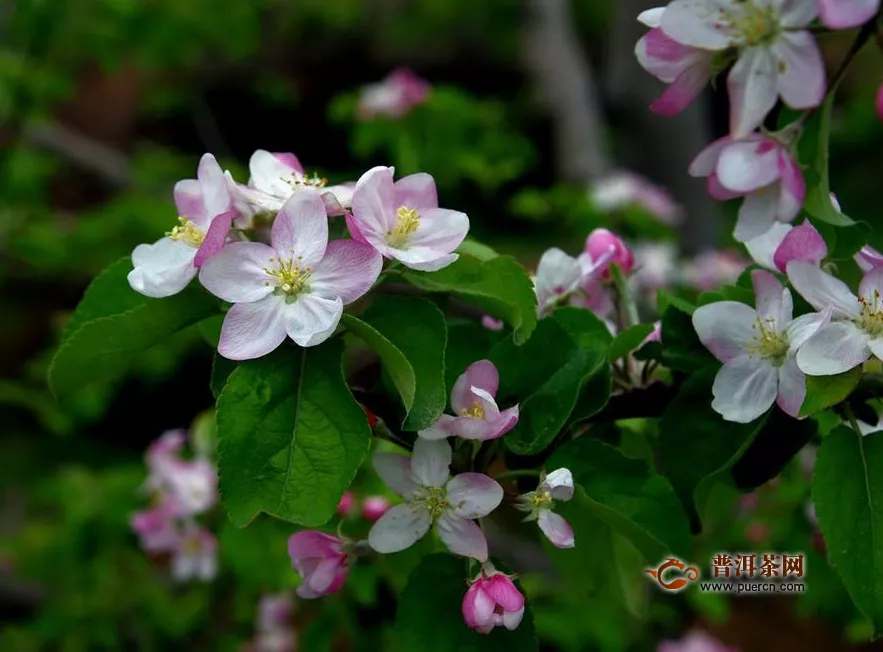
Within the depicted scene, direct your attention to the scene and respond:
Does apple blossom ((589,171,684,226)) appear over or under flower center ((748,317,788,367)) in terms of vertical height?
under

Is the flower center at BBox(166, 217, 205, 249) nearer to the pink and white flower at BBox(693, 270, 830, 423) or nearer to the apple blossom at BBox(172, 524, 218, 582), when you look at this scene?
the pink and white flower at BBox(693, 270, 830, 423)

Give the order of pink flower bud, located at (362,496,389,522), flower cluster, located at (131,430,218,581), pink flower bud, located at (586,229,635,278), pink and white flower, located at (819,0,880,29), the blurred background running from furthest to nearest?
the blurred background
flower cluster, located at (131,430,218,581)
pink flower bud, located at (362,496,389,522)
pink flower bud, located at (586,229,635,278)
pink and white flower, located at (819,0,880,29)

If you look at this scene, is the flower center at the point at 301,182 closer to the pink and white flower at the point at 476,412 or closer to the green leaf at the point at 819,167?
the pink and white flower at the point at 476,412

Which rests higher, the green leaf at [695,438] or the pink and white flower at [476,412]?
the pink and white flower at [476,412]

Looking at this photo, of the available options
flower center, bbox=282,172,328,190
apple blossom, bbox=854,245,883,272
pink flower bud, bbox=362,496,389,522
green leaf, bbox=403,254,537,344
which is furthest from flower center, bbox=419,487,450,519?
pink flower bud, bbox=362,496,389,522

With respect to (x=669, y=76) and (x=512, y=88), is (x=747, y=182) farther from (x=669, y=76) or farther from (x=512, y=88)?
(x=512, y=88)
